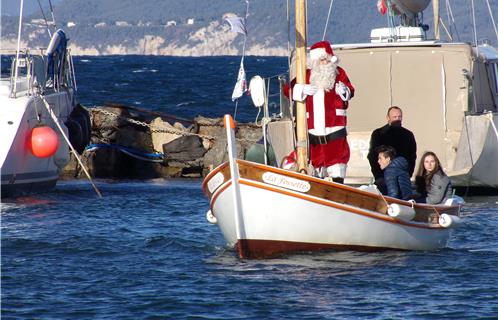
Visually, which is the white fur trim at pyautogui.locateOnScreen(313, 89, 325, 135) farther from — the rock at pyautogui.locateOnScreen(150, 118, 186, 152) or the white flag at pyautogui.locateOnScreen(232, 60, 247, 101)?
the rock at pyautogui.locateOnScreen(150, 118, 186, 152)

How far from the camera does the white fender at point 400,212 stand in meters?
14.2

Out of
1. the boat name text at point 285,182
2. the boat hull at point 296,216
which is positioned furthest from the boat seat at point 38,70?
the boat name text at point 285,182

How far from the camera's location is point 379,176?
15.9 meters

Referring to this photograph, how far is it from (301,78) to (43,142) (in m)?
6.62

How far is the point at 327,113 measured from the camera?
15.3 meters

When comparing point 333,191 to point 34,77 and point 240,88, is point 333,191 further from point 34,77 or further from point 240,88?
point 34,77

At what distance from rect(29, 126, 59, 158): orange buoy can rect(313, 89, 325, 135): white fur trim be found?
6236 mm

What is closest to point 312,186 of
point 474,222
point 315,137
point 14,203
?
point 315,137

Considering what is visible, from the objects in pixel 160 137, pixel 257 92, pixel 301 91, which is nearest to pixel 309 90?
pixel 301 91

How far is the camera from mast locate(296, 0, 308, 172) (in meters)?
14.5

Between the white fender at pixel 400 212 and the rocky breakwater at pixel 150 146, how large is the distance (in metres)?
10.5

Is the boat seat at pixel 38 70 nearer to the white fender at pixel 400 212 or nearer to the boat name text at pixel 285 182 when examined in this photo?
the boat name text at pixel 285 182

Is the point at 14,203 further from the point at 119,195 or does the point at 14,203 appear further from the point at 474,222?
the point at 474,222

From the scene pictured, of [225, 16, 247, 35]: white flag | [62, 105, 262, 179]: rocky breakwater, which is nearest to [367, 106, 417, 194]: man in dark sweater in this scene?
[225, 16, 247, 35]: white flag
